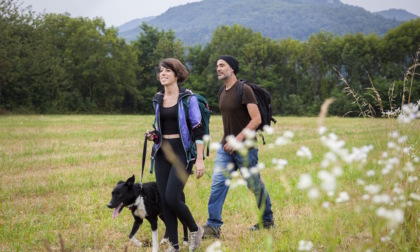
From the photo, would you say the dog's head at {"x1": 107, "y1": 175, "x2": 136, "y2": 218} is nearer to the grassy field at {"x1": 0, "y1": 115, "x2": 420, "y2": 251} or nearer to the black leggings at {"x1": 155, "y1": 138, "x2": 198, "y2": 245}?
the black leggings at {"x1": 155, "y1": 138, "x2": 198, "y2": 245}

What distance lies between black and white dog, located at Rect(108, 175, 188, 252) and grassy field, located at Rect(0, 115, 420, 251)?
57 centimetres

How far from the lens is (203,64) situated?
65.5 m

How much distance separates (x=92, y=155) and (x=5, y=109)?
105ft

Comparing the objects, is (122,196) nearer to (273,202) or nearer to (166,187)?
(166,187)

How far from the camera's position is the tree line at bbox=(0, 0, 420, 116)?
42.4 meters

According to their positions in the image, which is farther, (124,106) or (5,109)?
(124,106)

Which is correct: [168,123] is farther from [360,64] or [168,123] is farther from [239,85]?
[360,64]

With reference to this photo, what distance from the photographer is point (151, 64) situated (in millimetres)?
58562

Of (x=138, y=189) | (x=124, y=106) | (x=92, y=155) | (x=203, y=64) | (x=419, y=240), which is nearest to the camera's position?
(x=419, y=240)

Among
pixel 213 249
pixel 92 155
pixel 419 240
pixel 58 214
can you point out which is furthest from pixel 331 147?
pixel 92 155

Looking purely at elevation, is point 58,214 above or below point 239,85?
below

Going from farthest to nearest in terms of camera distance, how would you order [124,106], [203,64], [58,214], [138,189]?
1. [203,64]
2. [124,106]
3. [58,214]
4. [138,189]

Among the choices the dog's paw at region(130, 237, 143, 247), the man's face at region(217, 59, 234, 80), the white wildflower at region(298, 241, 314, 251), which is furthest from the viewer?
the man's face at region(217, 59, 234, 80)

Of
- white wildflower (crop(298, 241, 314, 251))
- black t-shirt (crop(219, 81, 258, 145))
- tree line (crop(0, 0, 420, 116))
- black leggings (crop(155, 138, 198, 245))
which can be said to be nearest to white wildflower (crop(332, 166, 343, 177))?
white wildflower (crop(298, 241, 314, 251))
